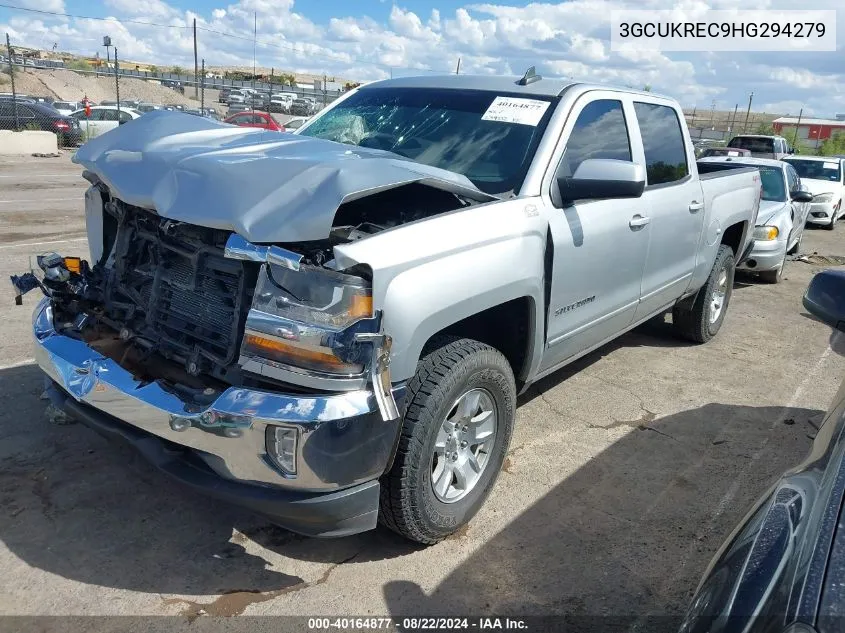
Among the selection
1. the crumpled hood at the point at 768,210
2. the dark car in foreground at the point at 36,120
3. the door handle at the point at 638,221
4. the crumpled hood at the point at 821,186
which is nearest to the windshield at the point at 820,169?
the crumpled hood at the point at 821,186

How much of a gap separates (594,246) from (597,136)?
2.33 ft

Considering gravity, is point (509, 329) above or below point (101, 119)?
below

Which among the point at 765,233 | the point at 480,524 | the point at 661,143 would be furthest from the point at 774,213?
the point at 480,524

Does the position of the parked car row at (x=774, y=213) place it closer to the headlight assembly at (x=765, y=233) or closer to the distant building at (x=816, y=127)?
the headlight assembly at (x=765, y=233)

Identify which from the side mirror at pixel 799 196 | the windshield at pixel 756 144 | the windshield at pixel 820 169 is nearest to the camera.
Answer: the side mirror at pixel 799 196

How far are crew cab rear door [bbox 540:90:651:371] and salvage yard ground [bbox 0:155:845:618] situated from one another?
671 mm

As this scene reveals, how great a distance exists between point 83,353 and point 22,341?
8.24 feet

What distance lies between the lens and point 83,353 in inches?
120

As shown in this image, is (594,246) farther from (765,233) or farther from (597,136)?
(765,233)

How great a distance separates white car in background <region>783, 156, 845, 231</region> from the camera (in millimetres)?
15445

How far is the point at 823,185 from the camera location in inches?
620

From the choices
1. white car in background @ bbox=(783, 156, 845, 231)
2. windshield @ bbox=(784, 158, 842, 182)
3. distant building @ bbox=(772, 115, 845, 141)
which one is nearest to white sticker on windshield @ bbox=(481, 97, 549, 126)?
white car in background @ bbox=(783, 156, 845, 231)

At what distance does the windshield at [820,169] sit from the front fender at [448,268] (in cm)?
1545

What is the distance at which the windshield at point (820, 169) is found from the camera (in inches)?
637
